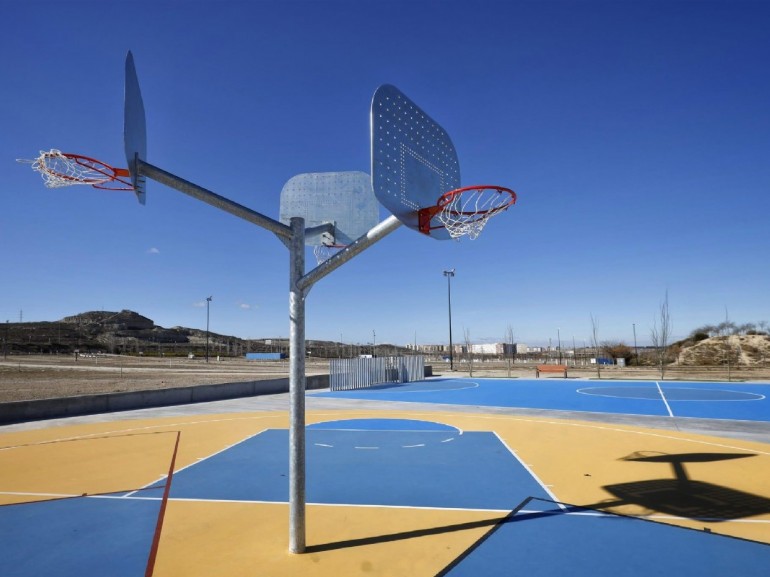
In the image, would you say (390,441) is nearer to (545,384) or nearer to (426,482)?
(426,482)

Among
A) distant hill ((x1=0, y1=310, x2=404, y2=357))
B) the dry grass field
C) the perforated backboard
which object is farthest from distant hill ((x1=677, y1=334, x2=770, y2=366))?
the perforated backboard

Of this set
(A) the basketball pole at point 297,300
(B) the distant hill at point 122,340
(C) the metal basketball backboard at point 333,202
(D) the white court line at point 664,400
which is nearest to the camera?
(A) the basketball pole at point 297,300

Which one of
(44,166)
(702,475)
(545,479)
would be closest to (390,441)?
(545,479)

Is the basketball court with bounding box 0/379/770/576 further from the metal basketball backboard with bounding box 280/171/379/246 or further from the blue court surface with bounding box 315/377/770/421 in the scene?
the metal basketball backboard with bounding box 280/171/379/246

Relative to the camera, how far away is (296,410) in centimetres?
559

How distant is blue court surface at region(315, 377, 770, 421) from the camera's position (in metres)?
18.1

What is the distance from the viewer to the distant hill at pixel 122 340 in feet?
374

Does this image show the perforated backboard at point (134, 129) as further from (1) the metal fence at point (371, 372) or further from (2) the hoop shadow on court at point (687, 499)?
(1) the metal fence at point (371, 372)

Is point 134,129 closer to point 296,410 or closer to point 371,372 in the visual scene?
point 296,410

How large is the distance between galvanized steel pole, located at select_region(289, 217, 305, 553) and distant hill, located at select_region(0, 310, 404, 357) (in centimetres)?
9321

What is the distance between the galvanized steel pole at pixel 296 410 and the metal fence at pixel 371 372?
20.4m

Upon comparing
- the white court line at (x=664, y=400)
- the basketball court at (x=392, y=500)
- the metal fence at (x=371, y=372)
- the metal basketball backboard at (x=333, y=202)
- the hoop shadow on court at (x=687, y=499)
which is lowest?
the white court line at (x=664, y=400)

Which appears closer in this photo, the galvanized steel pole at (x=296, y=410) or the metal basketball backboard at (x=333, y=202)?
the galvanized steel pole at (x=296, y=410)

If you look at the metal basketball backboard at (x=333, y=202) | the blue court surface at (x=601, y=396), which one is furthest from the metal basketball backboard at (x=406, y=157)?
the blue court surface at (x=601, y=396)
